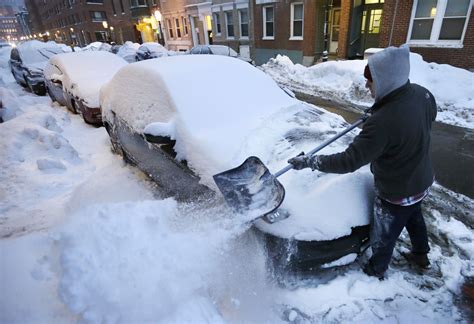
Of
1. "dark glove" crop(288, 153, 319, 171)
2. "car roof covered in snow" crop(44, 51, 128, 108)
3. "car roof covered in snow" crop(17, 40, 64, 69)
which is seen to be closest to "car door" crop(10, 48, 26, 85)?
"car roof covered in snow" crop(17, 40, 64, 69)

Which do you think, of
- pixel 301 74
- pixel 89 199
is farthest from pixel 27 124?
pixel 301 74

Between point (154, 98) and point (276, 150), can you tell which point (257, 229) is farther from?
point (154, 98)

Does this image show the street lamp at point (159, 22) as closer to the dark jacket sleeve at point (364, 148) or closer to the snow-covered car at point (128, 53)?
the snow-covered car at point (128, 53)

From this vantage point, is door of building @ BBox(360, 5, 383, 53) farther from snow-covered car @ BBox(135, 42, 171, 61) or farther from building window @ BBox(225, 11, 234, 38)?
snow-covered car @ BBox(135, 42, 171, 61)

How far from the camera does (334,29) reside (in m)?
15.1

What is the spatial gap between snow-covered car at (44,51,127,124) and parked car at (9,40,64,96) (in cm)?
248

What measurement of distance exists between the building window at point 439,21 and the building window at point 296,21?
5.62 m

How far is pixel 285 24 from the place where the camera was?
1521 cm

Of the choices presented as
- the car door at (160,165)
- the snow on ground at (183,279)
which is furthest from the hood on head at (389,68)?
the car door at (160,165)

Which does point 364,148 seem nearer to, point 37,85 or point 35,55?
point 37,85

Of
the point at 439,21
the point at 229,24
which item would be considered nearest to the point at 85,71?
the point at 439,21

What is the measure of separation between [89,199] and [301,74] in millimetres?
10212

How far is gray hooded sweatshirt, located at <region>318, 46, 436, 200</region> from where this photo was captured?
1960 mm

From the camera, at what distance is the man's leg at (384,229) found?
2.33 m
